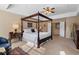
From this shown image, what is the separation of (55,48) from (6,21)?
3.52 feet

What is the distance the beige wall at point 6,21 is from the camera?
2289mm

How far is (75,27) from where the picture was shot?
231 centimetres

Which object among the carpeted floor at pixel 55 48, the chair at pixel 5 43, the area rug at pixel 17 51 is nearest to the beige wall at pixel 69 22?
the carpeted floor at pixel 55 48

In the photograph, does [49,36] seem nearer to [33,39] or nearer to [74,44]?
[33,39]

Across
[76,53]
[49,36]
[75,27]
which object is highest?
[75,27]

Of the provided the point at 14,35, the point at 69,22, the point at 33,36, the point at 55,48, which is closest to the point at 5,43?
the point at 14,35

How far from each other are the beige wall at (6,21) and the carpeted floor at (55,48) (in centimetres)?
29

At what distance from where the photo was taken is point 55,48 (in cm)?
233

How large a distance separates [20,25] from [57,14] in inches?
29.3

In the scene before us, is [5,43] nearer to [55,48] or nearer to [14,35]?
[14,35]

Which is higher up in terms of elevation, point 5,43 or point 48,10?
point 48,10

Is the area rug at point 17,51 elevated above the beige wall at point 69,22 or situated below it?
below

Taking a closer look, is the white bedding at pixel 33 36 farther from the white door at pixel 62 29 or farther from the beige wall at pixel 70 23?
the beige wall at pixel 70 23
